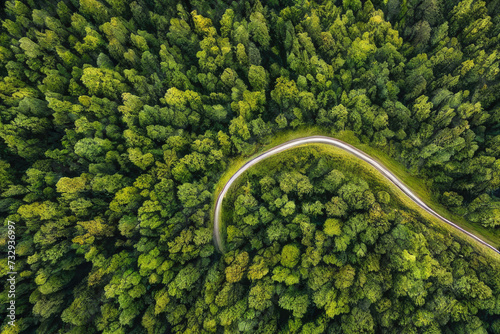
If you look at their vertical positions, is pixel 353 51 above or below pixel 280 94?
above

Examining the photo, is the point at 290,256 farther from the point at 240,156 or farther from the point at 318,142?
the point at 318,142

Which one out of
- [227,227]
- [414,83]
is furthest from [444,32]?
[227,227]

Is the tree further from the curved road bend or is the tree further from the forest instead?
the curved road bend

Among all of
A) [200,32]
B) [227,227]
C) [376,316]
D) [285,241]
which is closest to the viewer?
[376,316]

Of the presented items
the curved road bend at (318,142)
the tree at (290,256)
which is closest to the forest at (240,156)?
the tree at (290,256)

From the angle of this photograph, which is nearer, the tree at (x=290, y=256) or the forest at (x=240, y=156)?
the forest at (x=240, y=156)

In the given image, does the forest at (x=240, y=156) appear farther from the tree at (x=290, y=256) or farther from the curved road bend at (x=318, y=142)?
the curved road bend at (x=318, y=142)

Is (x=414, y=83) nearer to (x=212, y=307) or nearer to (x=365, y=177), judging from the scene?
(x=365, y=177)

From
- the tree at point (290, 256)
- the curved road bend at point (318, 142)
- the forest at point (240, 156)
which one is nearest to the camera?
the forest at point (240, 156)

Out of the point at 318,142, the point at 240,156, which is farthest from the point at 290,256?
the point at 318,142
